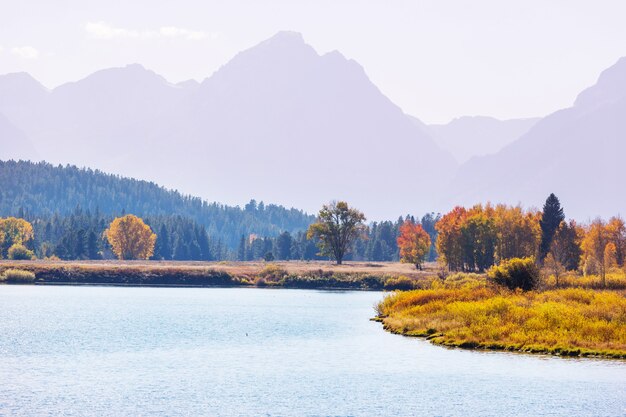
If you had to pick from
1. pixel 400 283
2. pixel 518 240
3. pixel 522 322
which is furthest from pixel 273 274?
pixel 522 322

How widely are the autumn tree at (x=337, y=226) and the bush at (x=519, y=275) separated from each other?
10505 centimetres

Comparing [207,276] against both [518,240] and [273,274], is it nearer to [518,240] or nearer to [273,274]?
[273,274]

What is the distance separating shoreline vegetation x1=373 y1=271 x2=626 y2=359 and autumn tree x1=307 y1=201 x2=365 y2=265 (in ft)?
343

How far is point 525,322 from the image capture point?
65.6 meters

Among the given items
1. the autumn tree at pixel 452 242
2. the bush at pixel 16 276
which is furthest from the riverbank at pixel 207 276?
the autumn tree at pixel 452 242

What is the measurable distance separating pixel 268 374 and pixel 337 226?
143 m

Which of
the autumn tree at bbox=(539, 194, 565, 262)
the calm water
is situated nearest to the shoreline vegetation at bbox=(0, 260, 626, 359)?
the calm water

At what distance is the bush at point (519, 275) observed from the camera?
82.1 m

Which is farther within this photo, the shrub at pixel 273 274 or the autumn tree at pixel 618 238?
the shrub at pixel 273 274

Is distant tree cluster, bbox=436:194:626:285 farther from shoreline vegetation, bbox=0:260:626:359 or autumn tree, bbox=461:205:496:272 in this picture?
shoreline vegetation, bbox=0:260:626:359

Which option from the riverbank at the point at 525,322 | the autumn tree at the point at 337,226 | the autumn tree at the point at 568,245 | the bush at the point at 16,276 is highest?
the autumn tree at the point at 337,226

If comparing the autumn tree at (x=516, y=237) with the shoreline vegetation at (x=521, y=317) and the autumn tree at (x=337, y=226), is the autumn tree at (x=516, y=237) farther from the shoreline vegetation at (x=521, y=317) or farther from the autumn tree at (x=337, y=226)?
the shoreline vegetation at (x=521, y=317)

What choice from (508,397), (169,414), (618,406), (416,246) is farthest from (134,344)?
(416,246)

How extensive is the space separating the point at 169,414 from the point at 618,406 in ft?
67.2
